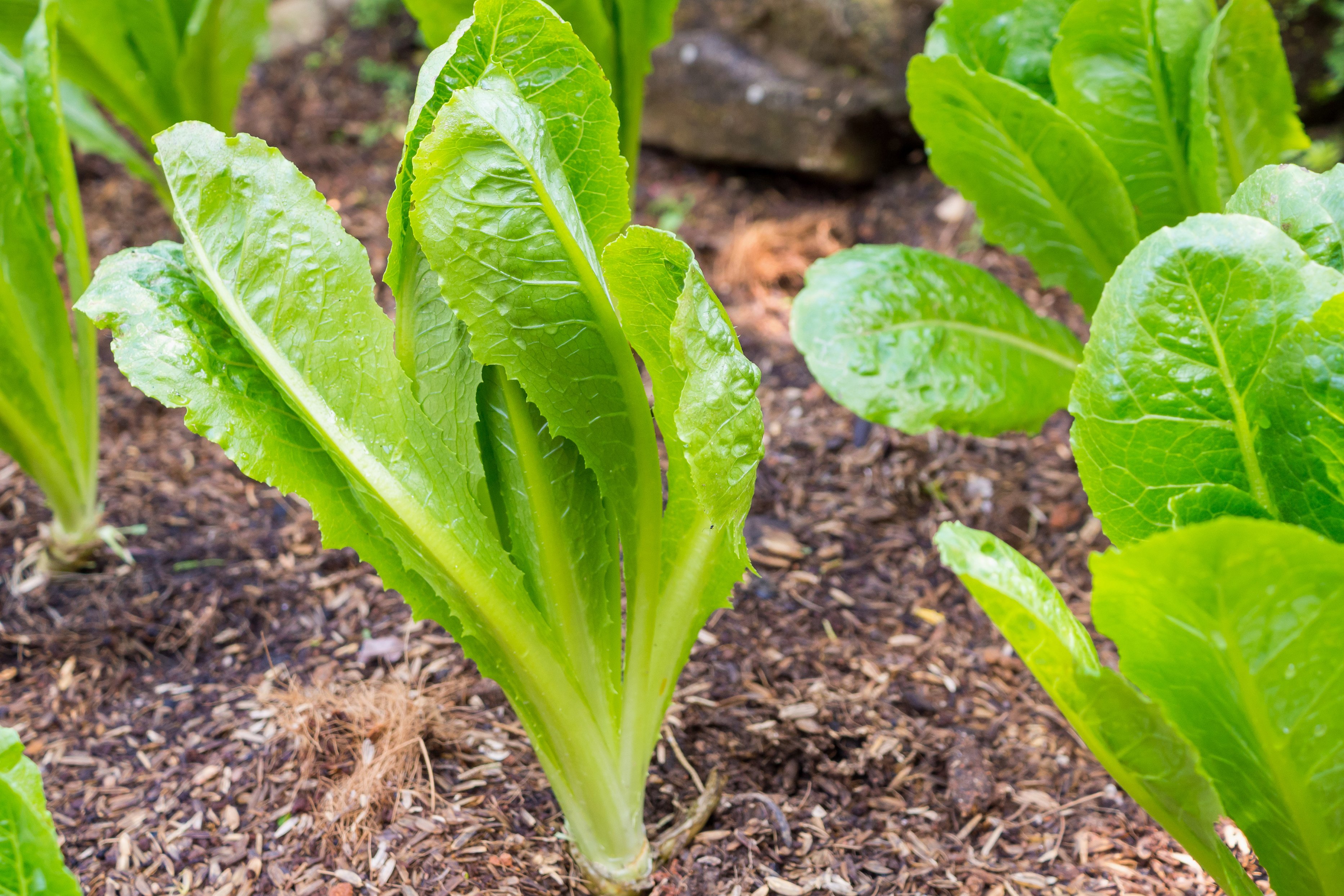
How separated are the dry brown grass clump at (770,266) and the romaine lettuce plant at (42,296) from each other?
5.69 ft

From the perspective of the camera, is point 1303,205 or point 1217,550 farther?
point 1303,205

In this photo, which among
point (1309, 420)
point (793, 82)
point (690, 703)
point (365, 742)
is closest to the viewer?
point (1309, 420)

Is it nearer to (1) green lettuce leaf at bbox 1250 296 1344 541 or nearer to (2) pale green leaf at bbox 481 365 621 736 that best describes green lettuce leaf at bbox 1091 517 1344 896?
(1) green lettuce leaf at bbox 1250 296 1344 541

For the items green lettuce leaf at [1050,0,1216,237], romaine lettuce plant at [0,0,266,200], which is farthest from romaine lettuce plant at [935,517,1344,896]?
romaine lettuce plant at [0,0,266,200]

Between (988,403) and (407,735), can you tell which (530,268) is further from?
(988,403)

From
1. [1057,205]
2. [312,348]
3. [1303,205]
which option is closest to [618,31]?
[1057,205]

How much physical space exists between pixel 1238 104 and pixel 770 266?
1.43 metres

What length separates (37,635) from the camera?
1.99 meters

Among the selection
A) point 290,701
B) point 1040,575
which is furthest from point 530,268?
point 290,701

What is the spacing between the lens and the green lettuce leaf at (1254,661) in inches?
35.7

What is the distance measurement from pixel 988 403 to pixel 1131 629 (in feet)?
3.28

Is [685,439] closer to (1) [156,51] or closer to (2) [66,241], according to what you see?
(2) [66,241]

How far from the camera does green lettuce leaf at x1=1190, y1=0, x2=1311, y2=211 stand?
6.29 ft

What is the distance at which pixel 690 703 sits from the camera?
1828mm
